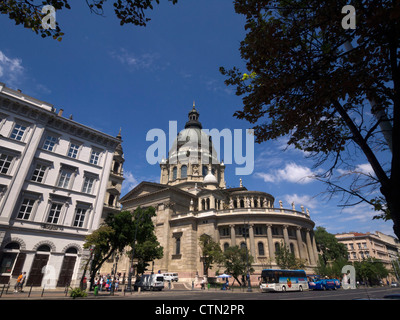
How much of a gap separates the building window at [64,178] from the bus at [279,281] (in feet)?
87.8

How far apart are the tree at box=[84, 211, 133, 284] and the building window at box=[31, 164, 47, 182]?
841cm

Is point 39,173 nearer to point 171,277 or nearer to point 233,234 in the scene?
point 171,277

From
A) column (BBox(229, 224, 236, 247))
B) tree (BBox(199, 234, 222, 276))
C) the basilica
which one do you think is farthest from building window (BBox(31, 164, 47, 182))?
column (BBox(229, 224, 236, 247))

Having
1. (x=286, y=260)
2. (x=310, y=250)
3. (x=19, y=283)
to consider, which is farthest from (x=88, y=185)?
(x=310, y=250)

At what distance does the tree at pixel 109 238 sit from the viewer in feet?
76.5


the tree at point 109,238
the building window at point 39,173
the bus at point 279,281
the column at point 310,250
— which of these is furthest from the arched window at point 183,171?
the building window at point 39,173

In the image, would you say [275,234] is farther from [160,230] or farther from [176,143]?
[176,143]

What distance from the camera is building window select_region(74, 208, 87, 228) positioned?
84.0ft

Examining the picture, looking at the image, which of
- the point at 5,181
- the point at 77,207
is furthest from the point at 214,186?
the point at 5,181

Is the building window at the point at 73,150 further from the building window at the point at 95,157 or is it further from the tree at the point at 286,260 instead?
the tree at the point at 286,260

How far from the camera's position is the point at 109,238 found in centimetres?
2541

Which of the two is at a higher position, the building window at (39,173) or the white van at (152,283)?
the building window at (39,173)

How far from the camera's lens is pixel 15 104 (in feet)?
79.8

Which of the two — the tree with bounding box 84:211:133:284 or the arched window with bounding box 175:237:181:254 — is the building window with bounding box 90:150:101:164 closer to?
the tree with bounding box 84:211:133:284
